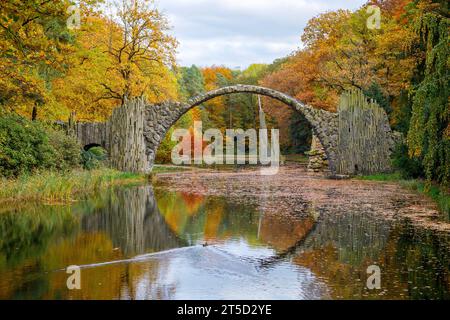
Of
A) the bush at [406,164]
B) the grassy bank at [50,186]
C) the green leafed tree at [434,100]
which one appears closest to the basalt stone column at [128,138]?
the grassy bank at [50,186]

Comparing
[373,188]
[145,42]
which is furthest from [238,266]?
[145,42]

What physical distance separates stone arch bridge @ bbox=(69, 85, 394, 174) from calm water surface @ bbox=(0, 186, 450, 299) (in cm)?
847

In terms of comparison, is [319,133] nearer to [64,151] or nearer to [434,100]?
[64,151]

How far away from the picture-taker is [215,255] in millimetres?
6914

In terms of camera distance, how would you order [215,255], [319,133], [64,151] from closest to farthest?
1. [215,255]
2. [64,151]
3. [319,133]

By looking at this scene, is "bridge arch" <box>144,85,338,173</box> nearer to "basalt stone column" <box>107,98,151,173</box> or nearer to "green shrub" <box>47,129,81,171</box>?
"basalt stone column" <box>107,98,151,173</box>

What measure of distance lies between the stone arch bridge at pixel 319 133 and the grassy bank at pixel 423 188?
30.3 inches

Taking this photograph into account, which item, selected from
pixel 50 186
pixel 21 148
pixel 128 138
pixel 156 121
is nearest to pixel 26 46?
pixel 21 148

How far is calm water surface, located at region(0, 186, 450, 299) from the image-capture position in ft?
17.4

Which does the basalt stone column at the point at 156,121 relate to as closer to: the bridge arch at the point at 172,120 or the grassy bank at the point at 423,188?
the bridge arch at the point at 172,120

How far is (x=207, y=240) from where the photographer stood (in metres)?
8.05

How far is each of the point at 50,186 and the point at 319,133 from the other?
11344 mm

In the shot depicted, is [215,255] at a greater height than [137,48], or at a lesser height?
lesser
